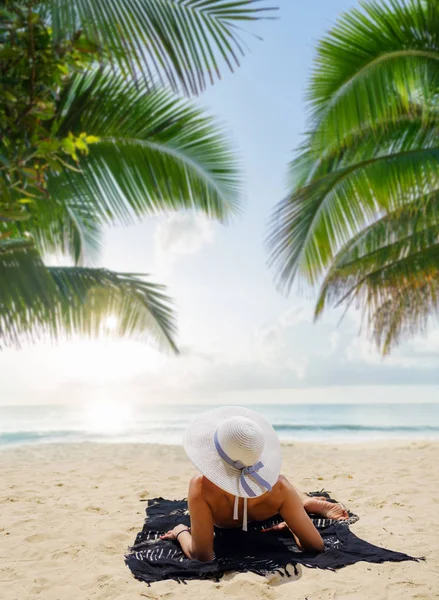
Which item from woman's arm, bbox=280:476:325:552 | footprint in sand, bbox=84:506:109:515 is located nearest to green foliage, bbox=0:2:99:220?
woman's arm, bbox=280:476:325:552

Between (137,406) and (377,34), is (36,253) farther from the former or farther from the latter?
(137,406)

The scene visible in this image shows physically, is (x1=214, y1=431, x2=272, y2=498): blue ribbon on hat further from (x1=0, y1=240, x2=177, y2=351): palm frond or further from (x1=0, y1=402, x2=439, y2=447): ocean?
(x1=0, y1=402, x2=439, y2=447): ocean

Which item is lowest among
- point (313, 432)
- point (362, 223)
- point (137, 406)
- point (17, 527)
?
point (137, 406)

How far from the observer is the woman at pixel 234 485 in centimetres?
285

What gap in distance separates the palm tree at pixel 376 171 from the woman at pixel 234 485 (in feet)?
9.94

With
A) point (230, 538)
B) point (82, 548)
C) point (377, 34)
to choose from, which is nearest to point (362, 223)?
point (377, 34)

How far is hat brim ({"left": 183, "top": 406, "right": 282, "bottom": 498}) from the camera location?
9.32 ft

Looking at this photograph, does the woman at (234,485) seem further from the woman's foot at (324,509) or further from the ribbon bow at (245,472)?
the woman's foot at (324,509)

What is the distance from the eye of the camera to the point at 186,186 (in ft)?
16.3

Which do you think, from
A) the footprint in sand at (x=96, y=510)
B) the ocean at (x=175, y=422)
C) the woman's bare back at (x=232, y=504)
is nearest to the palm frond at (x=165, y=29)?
the woman's bare back at (x=232, y=504)

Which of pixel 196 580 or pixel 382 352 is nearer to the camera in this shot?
pixel 196 580

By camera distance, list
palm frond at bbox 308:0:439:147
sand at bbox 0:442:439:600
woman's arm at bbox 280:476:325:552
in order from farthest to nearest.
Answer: palm frond at bbox 308:0:439:147 < woman's arm at bbox 280:476:325:552 < sand at bbox 0:442:439:600

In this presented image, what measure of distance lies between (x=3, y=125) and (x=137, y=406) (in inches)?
1518

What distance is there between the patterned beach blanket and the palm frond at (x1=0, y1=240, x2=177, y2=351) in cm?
205
